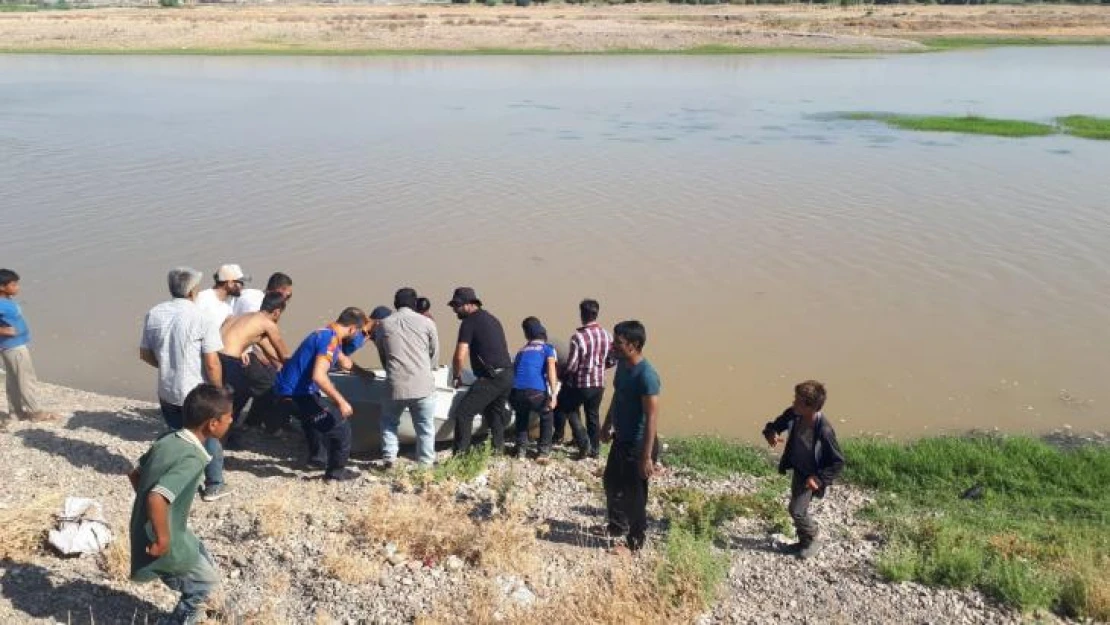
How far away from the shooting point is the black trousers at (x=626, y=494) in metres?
6.30

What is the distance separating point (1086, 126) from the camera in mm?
30234

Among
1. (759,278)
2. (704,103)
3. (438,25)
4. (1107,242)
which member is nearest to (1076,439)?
(759,278)

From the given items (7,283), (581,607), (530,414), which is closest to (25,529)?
(7,283)

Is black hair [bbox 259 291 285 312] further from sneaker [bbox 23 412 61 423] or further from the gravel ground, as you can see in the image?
sneaker [bbox 23 412 61 423]

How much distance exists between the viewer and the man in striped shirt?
26.6 ft

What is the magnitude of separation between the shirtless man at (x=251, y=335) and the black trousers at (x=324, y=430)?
1.62 feet

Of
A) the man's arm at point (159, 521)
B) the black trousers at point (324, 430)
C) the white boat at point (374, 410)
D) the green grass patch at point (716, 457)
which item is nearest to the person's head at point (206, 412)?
the man's arm at point (159, 521)

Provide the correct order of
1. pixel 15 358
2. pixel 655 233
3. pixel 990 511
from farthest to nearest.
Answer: pixel 655 233
pixel 15 358
pixel 990 511

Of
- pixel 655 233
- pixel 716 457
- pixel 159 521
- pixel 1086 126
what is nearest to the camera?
pixel 159 521

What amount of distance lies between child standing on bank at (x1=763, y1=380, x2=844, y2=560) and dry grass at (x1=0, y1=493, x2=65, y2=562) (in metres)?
4.81

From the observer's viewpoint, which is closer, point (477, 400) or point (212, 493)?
point (212, 493)

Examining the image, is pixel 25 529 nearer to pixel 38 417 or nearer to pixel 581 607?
pixel 38 417

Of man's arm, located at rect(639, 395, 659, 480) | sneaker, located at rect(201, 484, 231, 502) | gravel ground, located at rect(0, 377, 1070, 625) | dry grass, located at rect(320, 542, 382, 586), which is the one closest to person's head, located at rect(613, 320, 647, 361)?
man's arm, located at rect(639, 395, 659, 480)

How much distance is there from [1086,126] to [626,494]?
29965 millimetres
